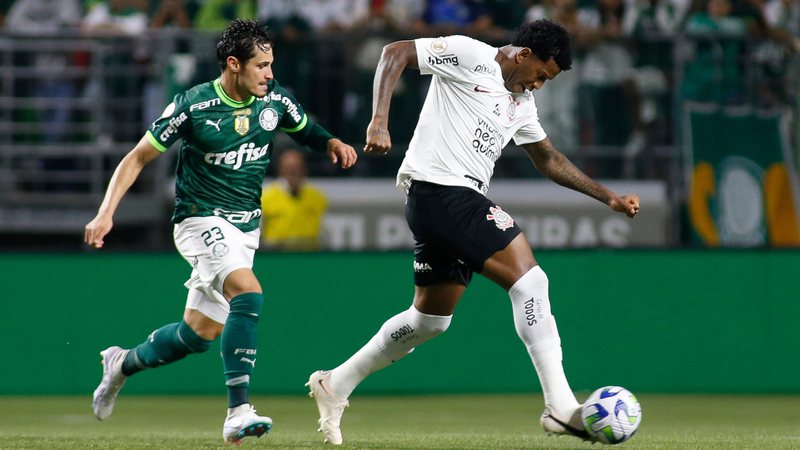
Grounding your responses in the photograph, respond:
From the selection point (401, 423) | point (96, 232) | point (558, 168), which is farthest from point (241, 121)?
point (401, 423)

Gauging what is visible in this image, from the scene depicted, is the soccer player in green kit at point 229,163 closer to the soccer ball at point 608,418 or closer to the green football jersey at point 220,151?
the green football jersey at point 220,151

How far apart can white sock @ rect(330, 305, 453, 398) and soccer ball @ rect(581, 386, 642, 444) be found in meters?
1.15

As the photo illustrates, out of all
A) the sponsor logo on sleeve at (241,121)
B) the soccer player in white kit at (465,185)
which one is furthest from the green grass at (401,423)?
the sponsor logo on sleeve at (241,121)

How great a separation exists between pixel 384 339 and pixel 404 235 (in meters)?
5.77

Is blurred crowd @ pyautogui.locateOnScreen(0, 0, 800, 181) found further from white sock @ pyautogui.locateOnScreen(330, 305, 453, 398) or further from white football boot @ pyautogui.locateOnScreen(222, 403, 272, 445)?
white football boot @ pyautogui.locateOnScreen(222, 403, 272, 445)

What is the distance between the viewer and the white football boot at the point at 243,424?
21.2 feet

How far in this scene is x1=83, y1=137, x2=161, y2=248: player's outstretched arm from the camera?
6445 millimetres

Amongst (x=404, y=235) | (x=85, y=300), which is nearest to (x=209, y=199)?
(x=85, y=300)

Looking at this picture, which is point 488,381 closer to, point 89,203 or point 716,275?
point 716,275

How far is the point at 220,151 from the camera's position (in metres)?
7.15

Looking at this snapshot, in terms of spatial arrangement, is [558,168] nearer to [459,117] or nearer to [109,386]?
[459,117]

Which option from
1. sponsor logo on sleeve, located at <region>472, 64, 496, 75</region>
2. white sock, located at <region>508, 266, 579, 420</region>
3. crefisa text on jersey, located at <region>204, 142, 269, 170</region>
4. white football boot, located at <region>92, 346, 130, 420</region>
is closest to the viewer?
white sock, located at <region>508, 266, 579, 420</region>

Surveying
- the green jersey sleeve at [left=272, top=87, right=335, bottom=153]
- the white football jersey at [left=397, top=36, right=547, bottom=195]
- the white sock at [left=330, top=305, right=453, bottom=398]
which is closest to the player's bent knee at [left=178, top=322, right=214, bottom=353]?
the white sock at [left=330, top=305, right=453, bottom=398]

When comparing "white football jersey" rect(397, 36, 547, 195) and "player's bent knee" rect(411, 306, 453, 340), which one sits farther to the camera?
"player's bent knee" rect(411, 306, 453, 340)
